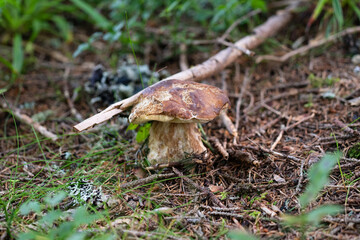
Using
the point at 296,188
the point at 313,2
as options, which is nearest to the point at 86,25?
the point at 313,2

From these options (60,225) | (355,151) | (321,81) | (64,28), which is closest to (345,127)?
(355,151)

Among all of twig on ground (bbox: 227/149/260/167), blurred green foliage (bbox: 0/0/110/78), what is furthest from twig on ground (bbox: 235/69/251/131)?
blurred green foliage (bbox: 0/0/110/78)

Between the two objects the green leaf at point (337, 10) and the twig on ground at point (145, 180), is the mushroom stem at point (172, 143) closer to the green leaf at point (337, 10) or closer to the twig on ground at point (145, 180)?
the twig on ground at point (145, 180)

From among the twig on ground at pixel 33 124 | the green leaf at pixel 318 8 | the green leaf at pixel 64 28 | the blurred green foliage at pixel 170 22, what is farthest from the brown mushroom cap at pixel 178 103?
the green leaf at pixel 64 28

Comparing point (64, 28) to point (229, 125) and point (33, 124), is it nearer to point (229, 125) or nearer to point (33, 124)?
point (33, 124)

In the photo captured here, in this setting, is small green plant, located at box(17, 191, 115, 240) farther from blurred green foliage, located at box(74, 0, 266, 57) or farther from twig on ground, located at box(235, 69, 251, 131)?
blurred green foliage, located at box(74, 0, 266, 57)

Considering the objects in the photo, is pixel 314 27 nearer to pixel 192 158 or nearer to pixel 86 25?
pixel 192 158
